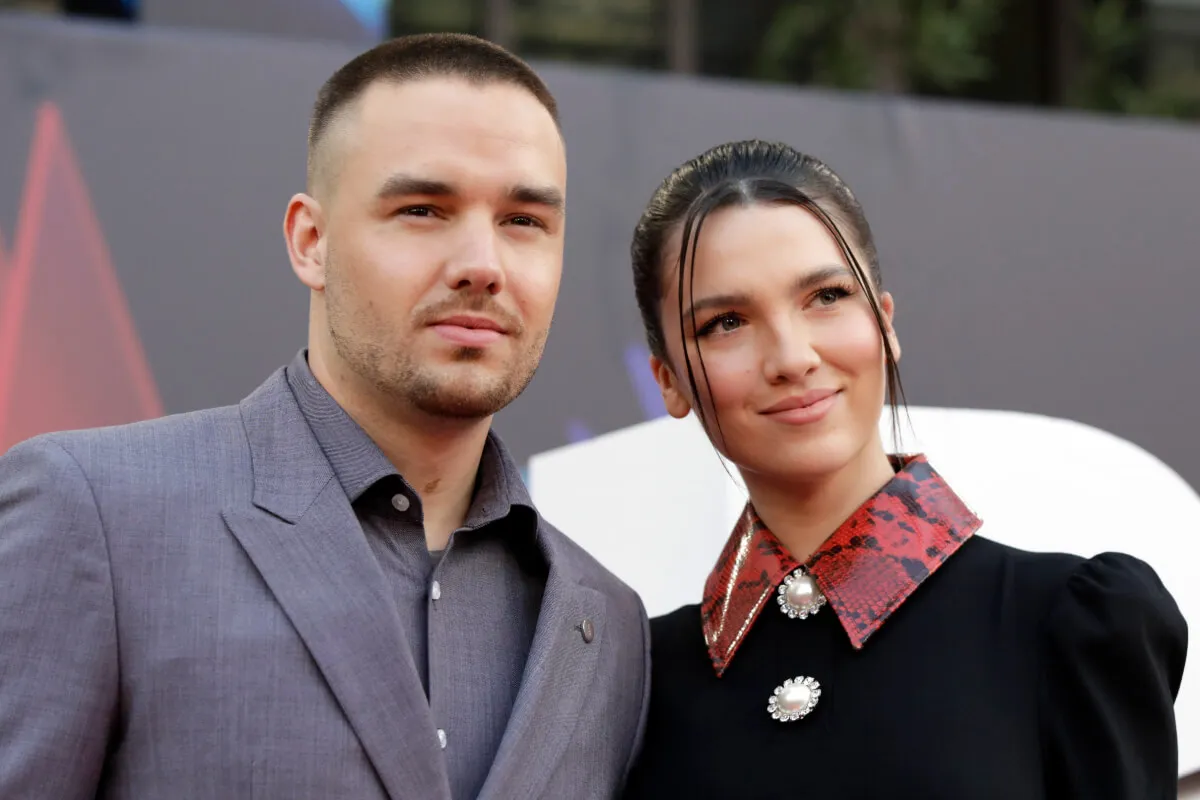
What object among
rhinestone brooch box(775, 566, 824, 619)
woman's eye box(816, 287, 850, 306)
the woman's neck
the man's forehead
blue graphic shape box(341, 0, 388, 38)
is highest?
blue graphic shape box(341, 0, 388, 38)

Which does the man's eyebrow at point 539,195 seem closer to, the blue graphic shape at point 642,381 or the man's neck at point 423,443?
the man's neck at point 423,443

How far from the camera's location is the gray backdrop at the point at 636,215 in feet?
12.5

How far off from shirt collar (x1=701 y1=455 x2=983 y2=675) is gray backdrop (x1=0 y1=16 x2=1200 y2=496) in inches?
82.5

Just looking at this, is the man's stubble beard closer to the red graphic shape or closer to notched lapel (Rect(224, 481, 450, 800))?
notched lapel (Rect(224, 481, 450, 800))

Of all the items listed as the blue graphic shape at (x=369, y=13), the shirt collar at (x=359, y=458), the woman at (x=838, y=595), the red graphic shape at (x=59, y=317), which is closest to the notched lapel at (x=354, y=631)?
the shirt collar at (x=359, y=458)

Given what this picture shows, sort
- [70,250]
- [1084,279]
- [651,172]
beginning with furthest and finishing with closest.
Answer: [1084,279] → [651,172] → [70,250]

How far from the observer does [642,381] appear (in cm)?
430

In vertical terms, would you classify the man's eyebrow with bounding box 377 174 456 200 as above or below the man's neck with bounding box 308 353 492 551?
above

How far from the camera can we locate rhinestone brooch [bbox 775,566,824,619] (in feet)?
6.66

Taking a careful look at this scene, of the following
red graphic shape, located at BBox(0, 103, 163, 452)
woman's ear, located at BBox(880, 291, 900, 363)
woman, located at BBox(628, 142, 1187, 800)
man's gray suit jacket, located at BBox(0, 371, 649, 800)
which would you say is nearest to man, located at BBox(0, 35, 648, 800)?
man's gray suit jacket, located at BBox(0, 371, 649, 800)


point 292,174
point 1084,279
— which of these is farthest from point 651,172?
point 1084,279

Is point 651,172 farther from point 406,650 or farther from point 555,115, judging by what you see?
point 406,650

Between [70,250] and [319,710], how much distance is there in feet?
7.94

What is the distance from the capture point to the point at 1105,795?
1.76m
